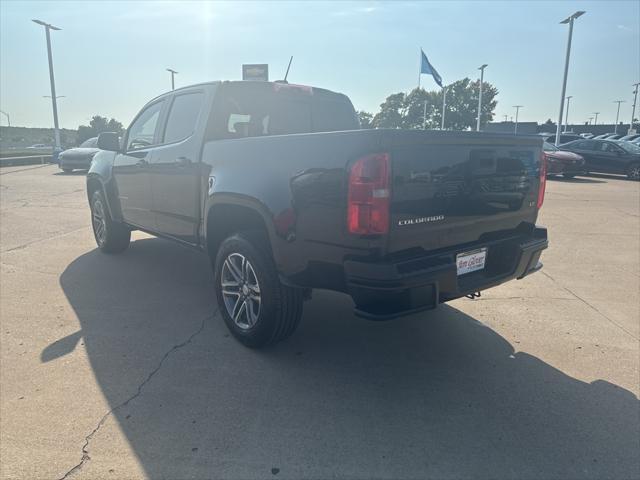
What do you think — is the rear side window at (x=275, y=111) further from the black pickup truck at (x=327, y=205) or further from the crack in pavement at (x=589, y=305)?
the crack in pavement at (x=589, y=305)

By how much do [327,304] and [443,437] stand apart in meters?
2.17

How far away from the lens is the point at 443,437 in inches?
99.7

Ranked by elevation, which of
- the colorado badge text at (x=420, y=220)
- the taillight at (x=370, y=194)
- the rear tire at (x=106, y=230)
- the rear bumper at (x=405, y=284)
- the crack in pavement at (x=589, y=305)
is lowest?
the crack in pavement at (x=589, y=305)

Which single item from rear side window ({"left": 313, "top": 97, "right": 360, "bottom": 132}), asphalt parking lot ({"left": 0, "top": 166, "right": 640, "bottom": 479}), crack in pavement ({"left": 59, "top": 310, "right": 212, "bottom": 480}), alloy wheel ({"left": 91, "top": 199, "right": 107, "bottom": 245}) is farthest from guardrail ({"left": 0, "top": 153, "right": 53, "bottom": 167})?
crack in pavement ({"left": 59, "top": 310, "right": 212, "bottom": 480})

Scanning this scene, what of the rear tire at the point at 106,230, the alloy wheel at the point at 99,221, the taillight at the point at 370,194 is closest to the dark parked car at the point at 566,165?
the rear tire at the point at 106,230

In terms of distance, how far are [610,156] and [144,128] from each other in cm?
1882

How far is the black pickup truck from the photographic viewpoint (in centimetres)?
257

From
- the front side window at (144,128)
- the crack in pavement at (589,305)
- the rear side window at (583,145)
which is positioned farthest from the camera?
the rear side window at (583,145)

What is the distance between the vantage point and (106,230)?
6066 mm

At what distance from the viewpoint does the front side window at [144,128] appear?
16.2 feet

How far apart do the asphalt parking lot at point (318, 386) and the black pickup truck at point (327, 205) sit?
58cm

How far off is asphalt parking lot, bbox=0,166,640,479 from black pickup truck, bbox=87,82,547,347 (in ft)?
1.90

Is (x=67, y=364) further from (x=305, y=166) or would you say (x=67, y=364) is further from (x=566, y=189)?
(x=566, y=189)

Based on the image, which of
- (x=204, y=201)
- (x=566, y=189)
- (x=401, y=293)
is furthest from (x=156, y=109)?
(x=566, y=189)
